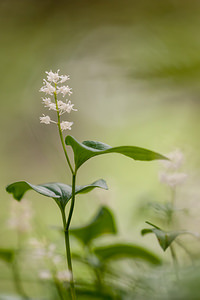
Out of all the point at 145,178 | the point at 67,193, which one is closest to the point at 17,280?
the point at 67,193

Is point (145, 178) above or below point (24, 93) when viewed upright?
below

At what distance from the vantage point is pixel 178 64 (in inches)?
15.9

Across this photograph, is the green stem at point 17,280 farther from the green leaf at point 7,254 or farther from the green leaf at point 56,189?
the green leaf at point 56,189

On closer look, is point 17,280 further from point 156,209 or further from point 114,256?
point 156,209

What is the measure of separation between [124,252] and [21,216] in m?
0.20

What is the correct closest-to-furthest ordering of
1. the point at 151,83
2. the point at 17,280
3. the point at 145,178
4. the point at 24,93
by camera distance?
the point at 151,83 < the point at 17,280 < the point at 145,178 < the point at 24,93

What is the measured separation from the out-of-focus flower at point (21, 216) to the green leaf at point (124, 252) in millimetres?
136

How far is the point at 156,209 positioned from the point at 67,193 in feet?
0.42

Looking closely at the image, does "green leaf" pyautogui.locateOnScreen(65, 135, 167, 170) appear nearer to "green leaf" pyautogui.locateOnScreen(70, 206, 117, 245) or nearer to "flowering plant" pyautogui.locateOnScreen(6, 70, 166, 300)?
"flowering plant" pyautogui.locateOnScreen(6, 70, 166, 300)

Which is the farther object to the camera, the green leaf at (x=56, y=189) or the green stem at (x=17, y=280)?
the green stem at (x=17, y=280)

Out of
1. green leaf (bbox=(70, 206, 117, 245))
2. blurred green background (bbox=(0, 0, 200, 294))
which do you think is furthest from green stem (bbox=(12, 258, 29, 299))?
blurred green background (bbox=(0, 0, 200, 294))

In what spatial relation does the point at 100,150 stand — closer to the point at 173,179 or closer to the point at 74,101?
the point at 173,179

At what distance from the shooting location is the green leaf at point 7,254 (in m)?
0.55

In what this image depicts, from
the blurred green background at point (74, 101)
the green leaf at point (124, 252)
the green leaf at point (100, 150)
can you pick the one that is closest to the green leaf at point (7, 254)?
the green leaf at point (124, 252)
